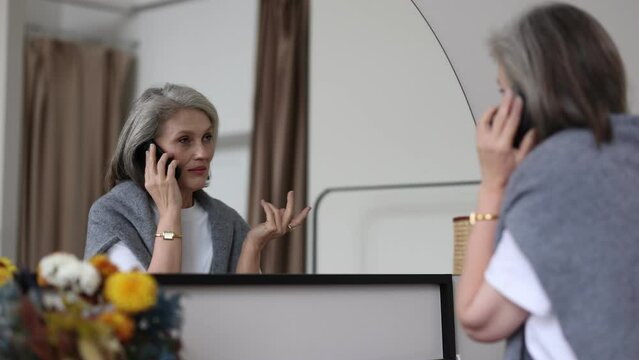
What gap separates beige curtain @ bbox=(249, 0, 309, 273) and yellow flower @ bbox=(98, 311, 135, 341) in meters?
1.76

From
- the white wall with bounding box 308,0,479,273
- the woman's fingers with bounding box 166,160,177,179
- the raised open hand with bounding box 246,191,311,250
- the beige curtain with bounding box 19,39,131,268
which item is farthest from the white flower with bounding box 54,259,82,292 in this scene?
the white wall with bounding box 308,0,479,273

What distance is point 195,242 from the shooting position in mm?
1488

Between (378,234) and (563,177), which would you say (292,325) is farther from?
(378,234)

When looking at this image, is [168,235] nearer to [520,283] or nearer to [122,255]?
[122,255]

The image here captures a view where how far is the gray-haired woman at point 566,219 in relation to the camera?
0.96 m

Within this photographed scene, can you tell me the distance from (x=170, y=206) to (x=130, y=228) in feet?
0.22

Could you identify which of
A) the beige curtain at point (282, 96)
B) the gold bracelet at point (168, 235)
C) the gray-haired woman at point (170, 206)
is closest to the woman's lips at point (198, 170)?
the gray-haired woman at point (170, 206)

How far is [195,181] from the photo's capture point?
149cm

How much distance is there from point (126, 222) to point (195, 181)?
139 millimetres

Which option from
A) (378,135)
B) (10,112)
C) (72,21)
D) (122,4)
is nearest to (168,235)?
(10,112)

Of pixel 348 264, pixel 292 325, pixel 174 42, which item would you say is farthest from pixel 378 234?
pixel 292 325

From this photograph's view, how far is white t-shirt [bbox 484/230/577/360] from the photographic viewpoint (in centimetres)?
97

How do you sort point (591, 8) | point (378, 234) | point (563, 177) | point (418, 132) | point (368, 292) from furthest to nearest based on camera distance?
point (378, 234) → point (418, 132) → point (591, 8) → point (368, 292) → point (563, 177)

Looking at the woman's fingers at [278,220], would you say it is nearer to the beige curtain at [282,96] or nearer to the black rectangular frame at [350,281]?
the black rectangular frame at [350,281]
